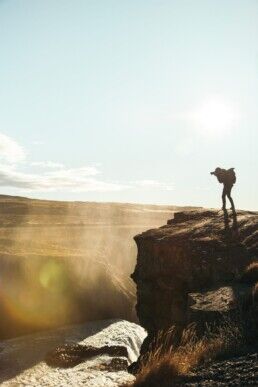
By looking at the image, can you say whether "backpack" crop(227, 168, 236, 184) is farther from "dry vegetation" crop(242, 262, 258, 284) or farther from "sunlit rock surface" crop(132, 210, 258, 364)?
"dry vegetation" crop(242, 262, 258, 284)

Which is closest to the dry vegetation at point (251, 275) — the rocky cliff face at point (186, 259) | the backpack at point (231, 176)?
the rocky cliff face at point (186, 259)

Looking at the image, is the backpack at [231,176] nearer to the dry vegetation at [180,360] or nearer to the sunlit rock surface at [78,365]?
the sunlit rock surface at [78,365]

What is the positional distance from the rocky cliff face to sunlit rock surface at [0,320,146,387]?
402cm

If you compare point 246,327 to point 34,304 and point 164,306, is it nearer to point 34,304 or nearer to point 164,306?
point 164,306

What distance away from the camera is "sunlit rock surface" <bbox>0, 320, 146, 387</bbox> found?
2605 cm

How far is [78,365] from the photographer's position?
2884 cm

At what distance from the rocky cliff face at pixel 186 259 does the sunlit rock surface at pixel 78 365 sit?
402 cm

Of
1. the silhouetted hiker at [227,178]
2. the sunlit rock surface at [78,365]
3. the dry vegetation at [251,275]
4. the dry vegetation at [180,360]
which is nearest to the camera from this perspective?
the dry vegetation at [180,360]

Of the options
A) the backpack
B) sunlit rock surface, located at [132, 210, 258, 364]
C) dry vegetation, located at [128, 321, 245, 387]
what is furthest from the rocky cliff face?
dry vegetation, located at [128, 321, 245, 387]

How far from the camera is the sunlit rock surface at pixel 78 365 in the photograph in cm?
2605

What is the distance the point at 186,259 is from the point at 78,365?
1100 cm

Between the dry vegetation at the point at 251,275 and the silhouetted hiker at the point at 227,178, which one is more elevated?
the silhouetted hiker at the point at 227,178

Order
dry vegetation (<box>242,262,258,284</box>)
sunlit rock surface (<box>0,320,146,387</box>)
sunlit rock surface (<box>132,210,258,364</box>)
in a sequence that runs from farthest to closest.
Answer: sunlit rock surface (<box>0,320,146,387</box>) < sunlit rock surface (<box>132,210,258,364</box>) < dry vegetation (<box>242,262,258,284</box>)

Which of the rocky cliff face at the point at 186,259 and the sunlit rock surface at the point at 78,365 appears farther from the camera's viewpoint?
the sunlit rock surface at the point at 78,365
